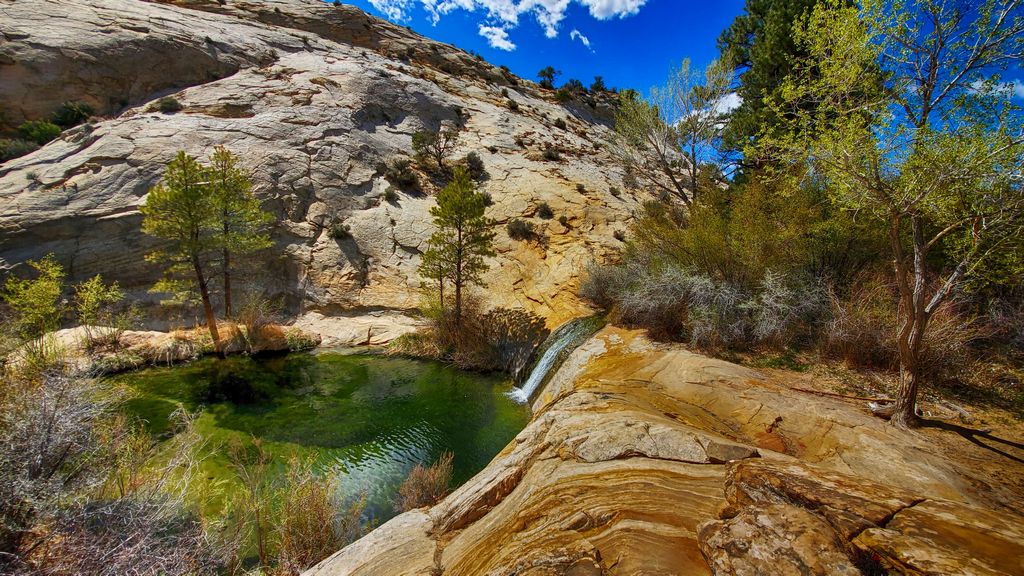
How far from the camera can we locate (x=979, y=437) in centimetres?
513

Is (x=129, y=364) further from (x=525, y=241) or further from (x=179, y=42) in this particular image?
(x=179, y=42)

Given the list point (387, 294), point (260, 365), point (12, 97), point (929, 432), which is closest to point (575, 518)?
point (929, 432)

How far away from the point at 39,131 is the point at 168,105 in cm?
645

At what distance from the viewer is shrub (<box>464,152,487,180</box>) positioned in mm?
26281

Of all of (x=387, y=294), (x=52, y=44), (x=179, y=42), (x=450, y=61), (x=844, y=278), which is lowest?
(x=387, y=294)

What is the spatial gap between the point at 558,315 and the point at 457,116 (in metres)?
24.6

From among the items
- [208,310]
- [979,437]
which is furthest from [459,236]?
[979,437]

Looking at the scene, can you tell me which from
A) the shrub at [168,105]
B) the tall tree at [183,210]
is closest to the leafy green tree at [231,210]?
the tall tree at [183,210]

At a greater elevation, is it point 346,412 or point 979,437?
point 979,437

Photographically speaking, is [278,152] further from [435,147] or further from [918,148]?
[918,148]

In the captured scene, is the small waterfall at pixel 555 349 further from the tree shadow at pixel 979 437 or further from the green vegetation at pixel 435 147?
the green vegetation at pixel 435 147

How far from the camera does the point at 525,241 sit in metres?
21.0

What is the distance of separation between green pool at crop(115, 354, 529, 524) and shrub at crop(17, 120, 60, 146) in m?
19.6

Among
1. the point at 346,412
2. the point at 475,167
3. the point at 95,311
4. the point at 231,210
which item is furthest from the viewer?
the point at 475,167
